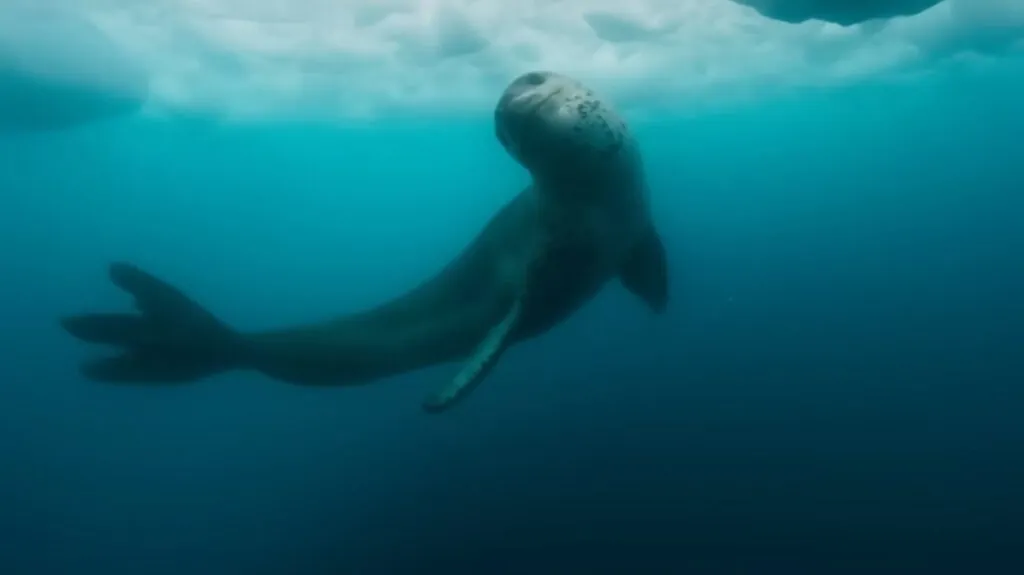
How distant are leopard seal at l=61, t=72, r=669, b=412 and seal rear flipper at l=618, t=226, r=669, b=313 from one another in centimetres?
1

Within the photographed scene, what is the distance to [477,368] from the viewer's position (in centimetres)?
623

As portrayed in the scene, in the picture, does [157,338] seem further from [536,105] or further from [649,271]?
[649,271]

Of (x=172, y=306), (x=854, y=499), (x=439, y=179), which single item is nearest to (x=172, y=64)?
(x=172, y=306)

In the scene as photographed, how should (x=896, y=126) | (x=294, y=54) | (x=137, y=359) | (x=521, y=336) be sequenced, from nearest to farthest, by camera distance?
(x=521, y=336) < (x=137, y=359) < (x=294, y=54) < (x=896, y=126)

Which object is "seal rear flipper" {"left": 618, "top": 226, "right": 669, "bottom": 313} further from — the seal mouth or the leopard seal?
the seal mouth

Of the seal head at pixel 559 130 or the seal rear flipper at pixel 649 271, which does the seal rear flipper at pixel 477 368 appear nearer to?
the seal head at pixel 559 130

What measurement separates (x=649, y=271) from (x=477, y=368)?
9.67ft

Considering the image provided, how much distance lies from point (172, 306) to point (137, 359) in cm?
65

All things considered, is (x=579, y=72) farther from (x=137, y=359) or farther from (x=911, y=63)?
(x=137, y=359)

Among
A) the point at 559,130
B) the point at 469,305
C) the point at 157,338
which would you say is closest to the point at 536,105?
the point at 559,130

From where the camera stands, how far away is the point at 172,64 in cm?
2352

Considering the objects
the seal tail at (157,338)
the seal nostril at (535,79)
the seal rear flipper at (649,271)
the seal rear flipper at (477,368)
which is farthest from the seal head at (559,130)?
the seal tail at (157,338)

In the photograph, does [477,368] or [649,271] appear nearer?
[477,368]

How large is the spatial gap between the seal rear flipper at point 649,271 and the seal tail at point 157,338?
4263 mm
